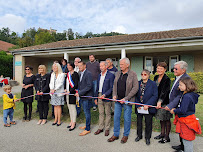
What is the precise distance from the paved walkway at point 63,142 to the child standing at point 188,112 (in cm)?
57

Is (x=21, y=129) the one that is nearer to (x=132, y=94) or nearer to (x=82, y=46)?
(x=132, y=94)

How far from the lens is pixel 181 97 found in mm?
2600

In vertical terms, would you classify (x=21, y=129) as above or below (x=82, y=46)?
below

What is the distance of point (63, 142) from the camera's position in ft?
10.5

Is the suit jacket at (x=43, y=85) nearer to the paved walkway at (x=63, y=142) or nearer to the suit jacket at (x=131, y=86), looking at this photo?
the paved walkway at (x=63, y=142)

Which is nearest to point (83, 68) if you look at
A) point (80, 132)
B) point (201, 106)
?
point (80, 132)

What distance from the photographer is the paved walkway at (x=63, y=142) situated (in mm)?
2918

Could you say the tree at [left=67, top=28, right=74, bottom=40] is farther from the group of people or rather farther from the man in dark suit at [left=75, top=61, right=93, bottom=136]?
the man in dark suit at [left=75, top=61, right=93, bottom=136]

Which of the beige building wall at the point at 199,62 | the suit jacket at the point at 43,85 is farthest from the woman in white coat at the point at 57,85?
the beige building wall at the point at 199,62

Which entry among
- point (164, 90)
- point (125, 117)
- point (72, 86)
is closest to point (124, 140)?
point (125, 117)

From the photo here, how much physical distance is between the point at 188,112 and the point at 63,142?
8.55 feet

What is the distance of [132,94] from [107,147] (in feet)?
4.01

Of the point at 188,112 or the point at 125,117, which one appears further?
the point at 125,117

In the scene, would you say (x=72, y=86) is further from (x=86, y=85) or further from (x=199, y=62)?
(x=199, y=62)
